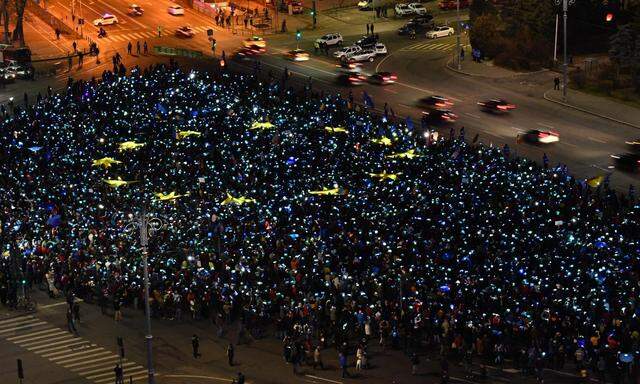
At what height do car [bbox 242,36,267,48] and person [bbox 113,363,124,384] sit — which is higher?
car [bbox 242,36,267,48]

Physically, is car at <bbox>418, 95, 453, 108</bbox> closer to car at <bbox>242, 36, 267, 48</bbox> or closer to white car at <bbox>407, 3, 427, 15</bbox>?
car at <bbox>242, 36, 267, 48</bbox>

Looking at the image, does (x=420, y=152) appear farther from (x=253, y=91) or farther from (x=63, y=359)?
(x=63, y=359)

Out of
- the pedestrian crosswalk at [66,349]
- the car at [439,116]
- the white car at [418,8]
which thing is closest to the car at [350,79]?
the car at [439,116]

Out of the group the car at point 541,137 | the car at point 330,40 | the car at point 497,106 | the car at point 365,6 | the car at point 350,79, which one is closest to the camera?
the car at point 541,137

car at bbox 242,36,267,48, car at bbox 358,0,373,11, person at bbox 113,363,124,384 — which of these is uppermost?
car at bbox 358,0,373,11

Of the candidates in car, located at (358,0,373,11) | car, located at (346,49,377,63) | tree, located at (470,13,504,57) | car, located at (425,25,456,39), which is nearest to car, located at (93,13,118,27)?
car, located at (358,0,373,11)

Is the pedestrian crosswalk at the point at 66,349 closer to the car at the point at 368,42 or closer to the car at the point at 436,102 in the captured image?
the car at the point at 436,102
